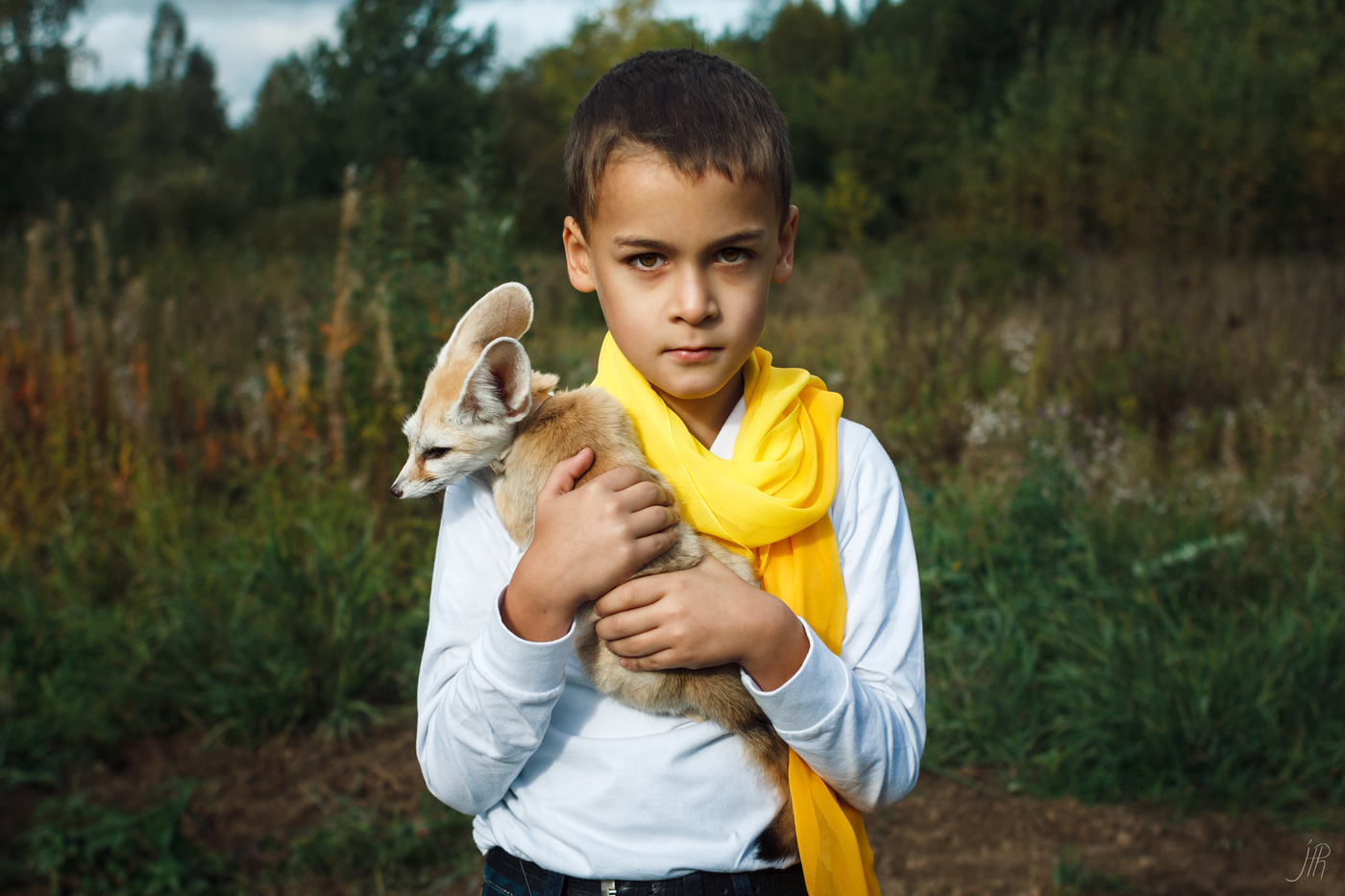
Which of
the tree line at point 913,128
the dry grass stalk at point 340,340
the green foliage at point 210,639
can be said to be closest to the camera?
the green foliage at point 210,639

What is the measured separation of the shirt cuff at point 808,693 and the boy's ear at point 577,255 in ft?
2.63

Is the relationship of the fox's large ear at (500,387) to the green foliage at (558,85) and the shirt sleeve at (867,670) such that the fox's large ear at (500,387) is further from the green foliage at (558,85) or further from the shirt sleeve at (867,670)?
the green foliage at (558,85)

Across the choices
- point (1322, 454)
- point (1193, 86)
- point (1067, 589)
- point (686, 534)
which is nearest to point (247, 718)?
point (686, 534)

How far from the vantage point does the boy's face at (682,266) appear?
1.37 meters

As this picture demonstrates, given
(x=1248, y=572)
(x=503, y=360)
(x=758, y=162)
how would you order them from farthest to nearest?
(x=1248, y=572) < (x=758, y=162) < (x=503, y=360)

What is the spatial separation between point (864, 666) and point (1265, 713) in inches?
112

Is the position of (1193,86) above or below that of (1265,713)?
above

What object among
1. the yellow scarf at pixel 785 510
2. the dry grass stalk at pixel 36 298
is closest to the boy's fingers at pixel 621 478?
the yellow scarf at pixel 785 510

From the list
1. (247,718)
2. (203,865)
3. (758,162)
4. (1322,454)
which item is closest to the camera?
(758,162)

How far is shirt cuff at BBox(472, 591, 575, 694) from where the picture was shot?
1.26 meters

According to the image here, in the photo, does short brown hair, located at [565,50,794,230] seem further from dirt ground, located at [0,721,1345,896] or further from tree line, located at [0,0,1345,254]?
dirt ground, located at [0,721,1345,896]

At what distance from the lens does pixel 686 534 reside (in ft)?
4.73

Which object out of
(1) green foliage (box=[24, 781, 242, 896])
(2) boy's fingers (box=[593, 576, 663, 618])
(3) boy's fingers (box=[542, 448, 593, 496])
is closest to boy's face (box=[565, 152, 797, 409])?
(3) boy's fingers (box=[542, 448, 593, 496])

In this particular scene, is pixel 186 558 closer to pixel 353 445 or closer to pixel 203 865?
pixel 353 445
